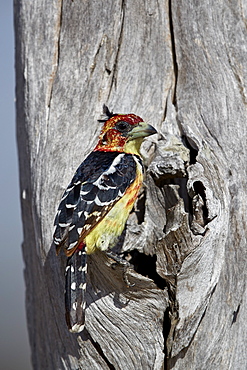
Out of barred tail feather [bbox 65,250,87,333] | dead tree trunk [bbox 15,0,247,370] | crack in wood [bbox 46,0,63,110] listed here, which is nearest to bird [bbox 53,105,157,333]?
barred tail feather [bbox 65,250,87,333]

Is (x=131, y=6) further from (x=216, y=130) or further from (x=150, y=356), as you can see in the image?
(x=150, y=356)

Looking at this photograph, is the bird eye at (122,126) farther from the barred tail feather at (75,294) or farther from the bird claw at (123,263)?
the barred tail feather at (75,294)

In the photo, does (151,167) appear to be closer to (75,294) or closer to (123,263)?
(123,263)

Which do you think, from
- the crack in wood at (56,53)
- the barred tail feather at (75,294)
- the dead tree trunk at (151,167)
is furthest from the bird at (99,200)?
the crack in wood at (56,53)

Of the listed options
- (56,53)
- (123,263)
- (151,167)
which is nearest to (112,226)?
(123,263)

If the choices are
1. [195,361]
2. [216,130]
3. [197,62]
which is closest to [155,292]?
[195,361]

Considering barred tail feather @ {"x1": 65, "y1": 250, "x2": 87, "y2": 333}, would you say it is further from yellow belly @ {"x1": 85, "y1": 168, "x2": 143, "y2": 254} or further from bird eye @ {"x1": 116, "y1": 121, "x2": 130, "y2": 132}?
bird eye @ {"x1": 116, "y1": 121, "x2": 130, "y2": 132}

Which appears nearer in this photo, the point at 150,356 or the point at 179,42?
the point at 150,356
